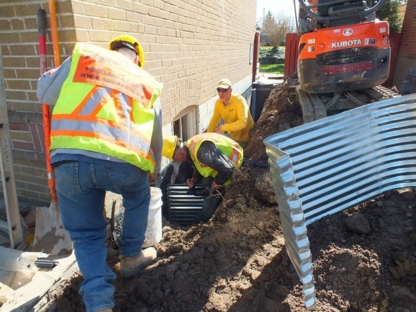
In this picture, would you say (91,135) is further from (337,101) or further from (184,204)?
(337,101)

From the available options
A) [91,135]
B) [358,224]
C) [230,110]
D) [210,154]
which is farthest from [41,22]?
[230,110]

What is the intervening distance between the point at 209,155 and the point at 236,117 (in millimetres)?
2162

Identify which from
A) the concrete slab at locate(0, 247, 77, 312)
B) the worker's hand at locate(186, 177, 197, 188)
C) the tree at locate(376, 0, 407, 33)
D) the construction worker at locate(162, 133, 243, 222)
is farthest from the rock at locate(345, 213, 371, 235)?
the tree at locate(376, 0, 407, 33)

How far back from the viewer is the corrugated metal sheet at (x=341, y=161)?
2027mm

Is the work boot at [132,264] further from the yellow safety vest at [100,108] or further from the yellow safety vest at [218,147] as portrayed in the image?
the yellow safety vest at [218,147]

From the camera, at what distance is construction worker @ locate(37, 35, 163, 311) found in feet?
6.15

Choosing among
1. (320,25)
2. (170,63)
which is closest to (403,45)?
(320,25)

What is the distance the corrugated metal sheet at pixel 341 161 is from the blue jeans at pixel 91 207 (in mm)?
1032

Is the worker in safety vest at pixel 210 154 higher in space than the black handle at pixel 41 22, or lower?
lower

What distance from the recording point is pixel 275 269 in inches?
93.0

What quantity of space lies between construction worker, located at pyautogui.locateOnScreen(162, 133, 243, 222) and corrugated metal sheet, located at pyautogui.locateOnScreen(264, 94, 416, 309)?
4.47ft

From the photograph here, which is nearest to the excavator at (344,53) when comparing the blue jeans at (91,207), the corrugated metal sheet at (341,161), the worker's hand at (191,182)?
the corrugated metal sheet at (341,161)

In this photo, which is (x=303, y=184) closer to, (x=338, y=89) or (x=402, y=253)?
(x=402, y=253)

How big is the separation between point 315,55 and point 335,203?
2.72 meters
